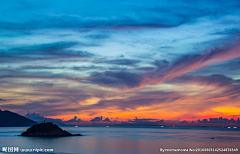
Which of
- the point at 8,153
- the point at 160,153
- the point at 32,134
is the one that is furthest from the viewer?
the point at 32,134

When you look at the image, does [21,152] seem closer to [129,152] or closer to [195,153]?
[129,152]

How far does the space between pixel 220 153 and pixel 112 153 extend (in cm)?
3395

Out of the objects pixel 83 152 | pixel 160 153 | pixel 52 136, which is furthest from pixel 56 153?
pixel 52 136

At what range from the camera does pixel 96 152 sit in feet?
261

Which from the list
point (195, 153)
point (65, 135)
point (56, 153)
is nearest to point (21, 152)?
point (56, 153)

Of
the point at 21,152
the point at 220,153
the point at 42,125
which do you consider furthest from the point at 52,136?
the point at 220,153

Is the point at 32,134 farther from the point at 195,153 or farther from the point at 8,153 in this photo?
the point at 195,153

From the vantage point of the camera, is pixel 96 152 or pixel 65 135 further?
pixel 65 135

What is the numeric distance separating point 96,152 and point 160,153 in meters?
20.4

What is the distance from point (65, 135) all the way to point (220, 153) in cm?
9520

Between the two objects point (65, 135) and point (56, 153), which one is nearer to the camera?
point (56, 153)

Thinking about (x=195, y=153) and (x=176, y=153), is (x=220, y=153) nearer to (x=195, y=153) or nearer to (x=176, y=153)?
(x=195, y=153)

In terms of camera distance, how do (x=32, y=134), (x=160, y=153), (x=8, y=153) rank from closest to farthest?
(x=8, y=153)
(x=160, y=153)
(x=32, y=134)

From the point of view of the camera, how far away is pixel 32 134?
139375 millimetres
